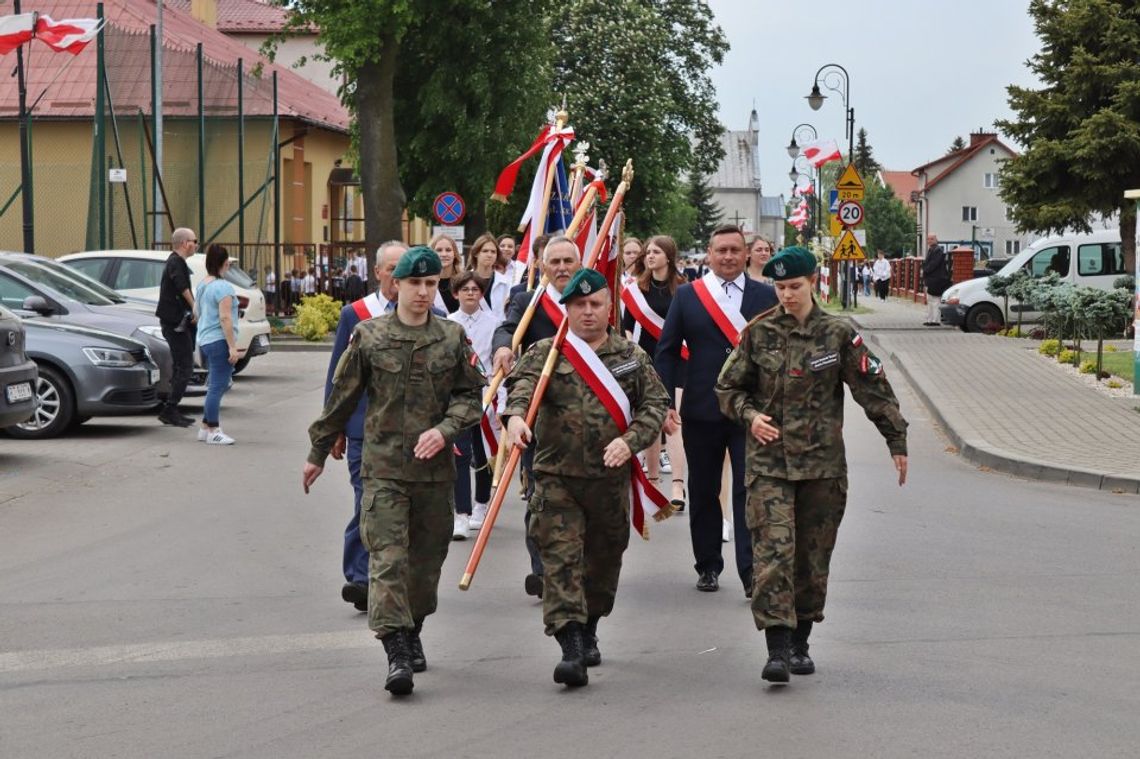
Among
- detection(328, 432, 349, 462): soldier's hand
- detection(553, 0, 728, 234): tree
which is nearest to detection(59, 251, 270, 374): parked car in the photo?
detection(328, 432, 349, 462): soldier's hand

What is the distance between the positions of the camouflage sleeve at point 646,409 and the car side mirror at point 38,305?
1051 cm

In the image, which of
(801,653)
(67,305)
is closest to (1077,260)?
(67,305)

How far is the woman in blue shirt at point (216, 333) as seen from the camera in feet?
51.3

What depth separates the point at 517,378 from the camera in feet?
22.7

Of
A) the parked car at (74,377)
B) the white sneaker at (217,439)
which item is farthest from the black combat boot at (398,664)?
the parked car at (74,377)

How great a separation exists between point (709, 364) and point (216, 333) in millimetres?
8032

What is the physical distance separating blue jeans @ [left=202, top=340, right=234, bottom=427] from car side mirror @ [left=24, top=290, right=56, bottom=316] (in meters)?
1.68

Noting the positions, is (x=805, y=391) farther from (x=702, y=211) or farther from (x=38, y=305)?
(x=702, y=211)

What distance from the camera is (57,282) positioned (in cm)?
1870

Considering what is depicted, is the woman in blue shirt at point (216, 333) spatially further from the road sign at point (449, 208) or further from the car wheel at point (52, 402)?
the road sign at point (449, 208)

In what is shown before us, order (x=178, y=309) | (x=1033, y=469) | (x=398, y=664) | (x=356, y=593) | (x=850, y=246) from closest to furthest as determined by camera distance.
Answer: (x=398, y=664), (x=356, y=593), (x=1033, y=469), (x=178, y=309), (x=850, y=246)

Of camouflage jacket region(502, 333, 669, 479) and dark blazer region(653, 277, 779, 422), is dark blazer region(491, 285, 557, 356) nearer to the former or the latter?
dark blazer region(653, 277, 779, 422)

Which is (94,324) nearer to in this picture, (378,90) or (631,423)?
(631,423)

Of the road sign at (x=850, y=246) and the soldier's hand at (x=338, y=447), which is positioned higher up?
the road sign at (x=850, y=246)
